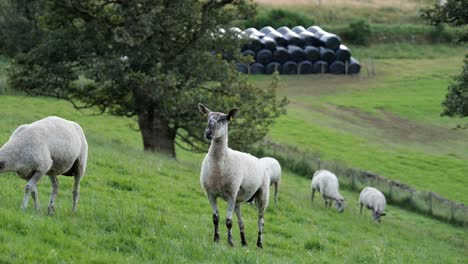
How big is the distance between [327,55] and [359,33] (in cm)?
1381

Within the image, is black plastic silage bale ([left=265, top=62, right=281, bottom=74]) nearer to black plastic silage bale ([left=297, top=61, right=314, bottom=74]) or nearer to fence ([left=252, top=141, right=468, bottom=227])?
black plastic silage bale ([left=297, top=61, right=314, bottom=74])

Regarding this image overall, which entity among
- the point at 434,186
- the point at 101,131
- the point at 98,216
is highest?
the point at 98,216

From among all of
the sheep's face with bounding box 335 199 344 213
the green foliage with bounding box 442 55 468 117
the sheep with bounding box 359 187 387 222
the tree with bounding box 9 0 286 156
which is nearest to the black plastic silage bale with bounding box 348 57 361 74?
the sheep with bounding box 359 187 387 222

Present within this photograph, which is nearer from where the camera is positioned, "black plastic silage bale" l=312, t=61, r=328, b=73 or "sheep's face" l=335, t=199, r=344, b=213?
"sheep's face" l=335, t=199, r=344, b=213

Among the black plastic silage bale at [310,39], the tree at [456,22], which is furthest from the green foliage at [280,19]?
the tree at [456,22]

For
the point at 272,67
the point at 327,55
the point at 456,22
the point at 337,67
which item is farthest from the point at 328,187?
the point at 337,67

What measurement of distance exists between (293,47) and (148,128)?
158ft

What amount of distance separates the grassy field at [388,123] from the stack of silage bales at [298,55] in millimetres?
1419

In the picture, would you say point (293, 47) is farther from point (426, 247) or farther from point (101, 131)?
point (426, 247)

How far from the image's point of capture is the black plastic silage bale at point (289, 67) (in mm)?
78062

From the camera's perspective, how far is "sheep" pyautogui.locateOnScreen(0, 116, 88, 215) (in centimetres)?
1250

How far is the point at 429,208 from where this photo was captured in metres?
36.2

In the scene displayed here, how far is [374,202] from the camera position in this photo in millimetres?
31891

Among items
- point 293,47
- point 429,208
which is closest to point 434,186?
point 429,208
